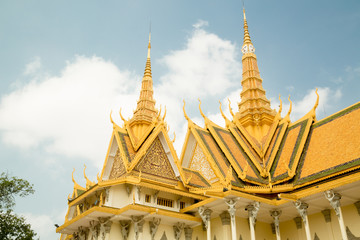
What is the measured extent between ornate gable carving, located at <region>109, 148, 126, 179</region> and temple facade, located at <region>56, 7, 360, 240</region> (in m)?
0.06

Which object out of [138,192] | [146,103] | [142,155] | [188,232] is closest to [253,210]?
[188,232]

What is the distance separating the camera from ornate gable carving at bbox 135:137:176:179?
14917 mm

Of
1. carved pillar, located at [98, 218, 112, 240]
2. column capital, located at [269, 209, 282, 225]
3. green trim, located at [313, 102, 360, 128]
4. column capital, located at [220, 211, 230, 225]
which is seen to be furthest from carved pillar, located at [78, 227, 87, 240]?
green trim, located at [313, 102, 360, 128]

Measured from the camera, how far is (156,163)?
50.5 feet

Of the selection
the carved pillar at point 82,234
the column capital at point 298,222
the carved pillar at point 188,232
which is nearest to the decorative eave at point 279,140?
the column capital at point 298,222

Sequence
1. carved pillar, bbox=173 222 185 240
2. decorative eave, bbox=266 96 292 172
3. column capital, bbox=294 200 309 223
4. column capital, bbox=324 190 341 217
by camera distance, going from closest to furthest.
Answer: column capital, bbox=324 190 341 217, column capital, bbox=294 200 309 223, carved pillar, bbox=173 222 185 240, decorative eave, bbox=266 96 292 172

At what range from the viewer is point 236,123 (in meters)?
20.2

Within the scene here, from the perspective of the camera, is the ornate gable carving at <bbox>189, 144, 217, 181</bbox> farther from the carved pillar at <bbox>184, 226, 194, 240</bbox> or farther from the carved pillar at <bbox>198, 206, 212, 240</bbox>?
the carved pillar at <bbox>184, 226, 194, 240</bbox>

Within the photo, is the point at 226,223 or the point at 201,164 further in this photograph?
the point at 201,164

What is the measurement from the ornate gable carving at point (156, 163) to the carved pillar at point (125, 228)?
2267 mm

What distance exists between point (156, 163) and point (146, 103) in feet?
17.8

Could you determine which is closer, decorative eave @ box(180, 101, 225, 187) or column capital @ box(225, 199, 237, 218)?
column capital @ box(225, 199, 237, 218)

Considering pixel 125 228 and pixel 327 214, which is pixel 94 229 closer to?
pixel 125 228

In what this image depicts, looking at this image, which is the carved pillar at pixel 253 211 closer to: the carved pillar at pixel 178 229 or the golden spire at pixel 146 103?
the carved pillar at pixel 178 229
